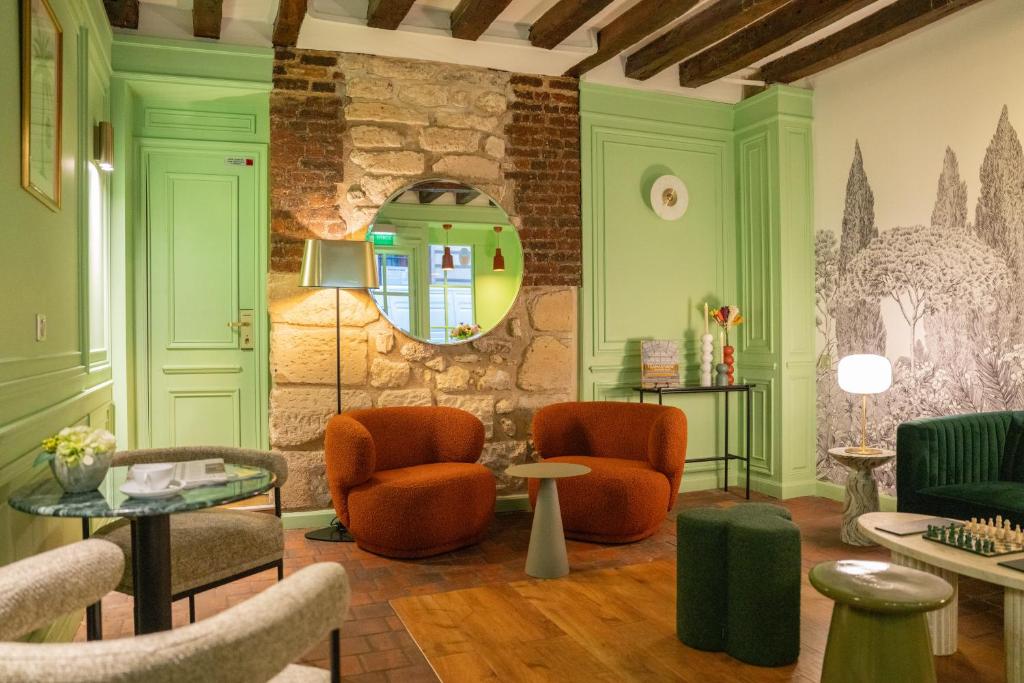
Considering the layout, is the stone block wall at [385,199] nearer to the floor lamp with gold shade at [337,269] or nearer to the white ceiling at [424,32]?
the white ceiling at [424,32]

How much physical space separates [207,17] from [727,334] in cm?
396

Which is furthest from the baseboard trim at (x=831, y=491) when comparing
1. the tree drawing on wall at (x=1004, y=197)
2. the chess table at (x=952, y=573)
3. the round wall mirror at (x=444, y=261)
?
the round wall mirror at (x=444, y=261)

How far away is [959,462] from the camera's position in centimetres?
399

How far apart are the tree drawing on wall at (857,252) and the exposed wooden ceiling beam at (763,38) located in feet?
3.20

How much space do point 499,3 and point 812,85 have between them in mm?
2579

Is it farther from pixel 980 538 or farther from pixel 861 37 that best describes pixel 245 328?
pixel 861 37

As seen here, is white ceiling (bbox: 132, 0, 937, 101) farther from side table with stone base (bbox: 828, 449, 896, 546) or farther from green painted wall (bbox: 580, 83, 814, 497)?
side table with stone base (bbox: 828, 449, 896, 546)

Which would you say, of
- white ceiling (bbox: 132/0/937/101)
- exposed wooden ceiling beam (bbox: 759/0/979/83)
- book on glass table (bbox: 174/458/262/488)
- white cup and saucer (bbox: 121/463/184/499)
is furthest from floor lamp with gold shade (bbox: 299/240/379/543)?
exposed wooden ceiling beam (bbox: 759/0/979/83)

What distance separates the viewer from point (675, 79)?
5.72 metres

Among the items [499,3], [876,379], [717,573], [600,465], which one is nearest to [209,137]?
[499,3]

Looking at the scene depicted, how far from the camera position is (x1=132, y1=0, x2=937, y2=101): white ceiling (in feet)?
15.0

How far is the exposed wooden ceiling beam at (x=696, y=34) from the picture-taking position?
4.33m

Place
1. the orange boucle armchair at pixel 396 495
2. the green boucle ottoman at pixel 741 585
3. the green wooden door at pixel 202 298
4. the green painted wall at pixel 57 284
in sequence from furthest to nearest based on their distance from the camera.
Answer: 1. the green wooden door at pixel 202 298
2. the orange boucle armchair at pixel 396 495
3. the green boucle ottoman at pixel 741 585
4. the green painted wall at pixel 57 284

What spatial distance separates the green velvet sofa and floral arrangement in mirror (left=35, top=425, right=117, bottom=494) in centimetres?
358
